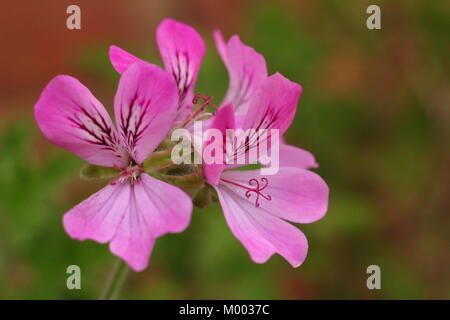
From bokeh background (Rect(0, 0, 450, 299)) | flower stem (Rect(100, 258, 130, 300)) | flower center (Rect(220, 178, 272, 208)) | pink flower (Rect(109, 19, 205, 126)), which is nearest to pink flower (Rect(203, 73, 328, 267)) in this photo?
flower center (Rect(220, 178, 272, 208))

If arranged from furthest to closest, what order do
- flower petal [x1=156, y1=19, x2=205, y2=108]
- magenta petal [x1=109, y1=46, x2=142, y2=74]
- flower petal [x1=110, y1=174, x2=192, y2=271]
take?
flower petal [x1=156, y1=19, x2=205, y2=108] < magenta petal [x1=109, y1=46, x2=142, y2=74] < flower petal [x1=110, y1=174, x2=192, y2=271]

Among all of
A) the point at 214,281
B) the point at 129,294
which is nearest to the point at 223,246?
the point at 214,281

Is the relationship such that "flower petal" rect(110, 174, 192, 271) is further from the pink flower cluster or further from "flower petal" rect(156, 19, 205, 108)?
"flower petal" rect(156, 19, 205, 108)

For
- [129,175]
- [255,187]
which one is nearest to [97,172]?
[129,175]

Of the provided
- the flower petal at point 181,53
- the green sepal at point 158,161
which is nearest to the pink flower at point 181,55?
the flower petal at point 181,53

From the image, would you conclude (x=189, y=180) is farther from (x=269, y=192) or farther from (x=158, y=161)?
(x=269, y=192)

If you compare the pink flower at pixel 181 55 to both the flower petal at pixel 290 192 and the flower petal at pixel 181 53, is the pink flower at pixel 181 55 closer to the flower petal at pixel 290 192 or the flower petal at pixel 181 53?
the flower petal at pixel 181 53
